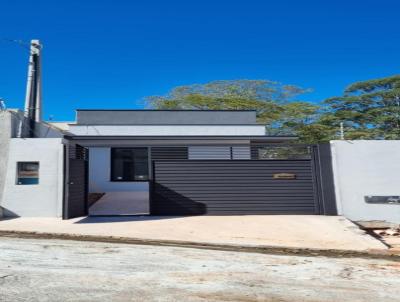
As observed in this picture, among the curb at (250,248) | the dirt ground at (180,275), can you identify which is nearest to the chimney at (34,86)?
the curb at (250,248)

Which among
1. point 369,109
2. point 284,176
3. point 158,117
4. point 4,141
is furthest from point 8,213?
point 369,109

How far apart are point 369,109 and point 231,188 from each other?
70.5 feet

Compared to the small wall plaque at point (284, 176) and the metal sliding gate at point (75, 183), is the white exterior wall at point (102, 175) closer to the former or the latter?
the metal sliding gate at point (75, 183)

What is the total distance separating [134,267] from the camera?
4547 millimetres

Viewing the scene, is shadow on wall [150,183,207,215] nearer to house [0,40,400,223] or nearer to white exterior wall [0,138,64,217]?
house [0,40,400,223]

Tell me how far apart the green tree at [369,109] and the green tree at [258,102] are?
1.70 meters

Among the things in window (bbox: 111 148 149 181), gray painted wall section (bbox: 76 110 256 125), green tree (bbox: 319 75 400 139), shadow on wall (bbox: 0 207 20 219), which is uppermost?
green tree (bbox: 319 75 400 139)

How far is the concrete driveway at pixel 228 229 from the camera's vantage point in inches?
255

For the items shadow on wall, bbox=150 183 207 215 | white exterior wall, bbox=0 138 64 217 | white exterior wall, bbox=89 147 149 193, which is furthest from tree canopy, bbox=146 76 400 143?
white exterior wall, bbox=0 138 64 217

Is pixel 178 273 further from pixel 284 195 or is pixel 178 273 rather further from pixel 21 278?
pixel 284 195

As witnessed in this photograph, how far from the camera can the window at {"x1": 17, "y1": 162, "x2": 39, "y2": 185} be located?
9852 millimetres

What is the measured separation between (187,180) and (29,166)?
511cm

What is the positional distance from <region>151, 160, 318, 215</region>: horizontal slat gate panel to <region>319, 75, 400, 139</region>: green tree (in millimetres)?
17011

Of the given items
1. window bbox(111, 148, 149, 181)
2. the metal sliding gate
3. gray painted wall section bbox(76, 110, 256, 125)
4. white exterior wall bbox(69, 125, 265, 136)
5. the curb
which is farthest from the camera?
gray painted wall section bbox(76, 110, 256, 125)
